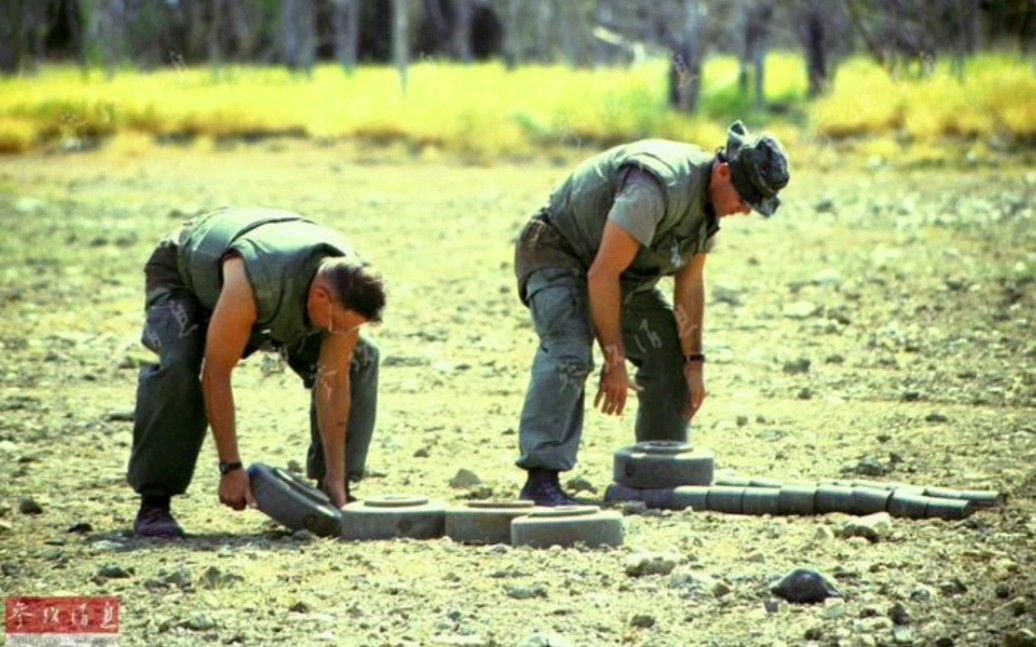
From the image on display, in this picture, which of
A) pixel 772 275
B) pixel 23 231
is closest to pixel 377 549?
pixel 772 275

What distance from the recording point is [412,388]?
12312 millimetres

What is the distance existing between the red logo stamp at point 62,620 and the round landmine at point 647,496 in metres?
2.36

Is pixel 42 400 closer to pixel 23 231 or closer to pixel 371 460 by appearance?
pixel 371 460

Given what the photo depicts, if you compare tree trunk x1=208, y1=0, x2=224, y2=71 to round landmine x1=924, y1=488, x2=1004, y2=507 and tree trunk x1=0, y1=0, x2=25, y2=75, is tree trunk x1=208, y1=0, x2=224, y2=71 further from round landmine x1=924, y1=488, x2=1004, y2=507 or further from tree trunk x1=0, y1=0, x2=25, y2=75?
round landmine x1=924, y1=488, x2=1004, y2=507

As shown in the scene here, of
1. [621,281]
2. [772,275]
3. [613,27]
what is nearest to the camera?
[621,281]

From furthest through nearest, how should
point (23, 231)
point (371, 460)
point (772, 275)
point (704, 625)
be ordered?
point (23, 231) < point (772, 275) < point (371, 460) < point (704, 625)

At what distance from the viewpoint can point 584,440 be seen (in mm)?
10695

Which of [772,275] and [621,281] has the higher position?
[621,281]

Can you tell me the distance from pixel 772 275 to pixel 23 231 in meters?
7.56

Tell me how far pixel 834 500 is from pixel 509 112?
78.9 feet

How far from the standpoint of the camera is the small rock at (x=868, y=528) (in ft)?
26.3

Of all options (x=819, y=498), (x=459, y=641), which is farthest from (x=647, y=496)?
(x=459, y=641)

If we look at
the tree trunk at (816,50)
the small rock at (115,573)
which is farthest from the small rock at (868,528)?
the tree trunk at (816,50)

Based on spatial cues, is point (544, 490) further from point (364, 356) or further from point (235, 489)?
point (235, 489)
